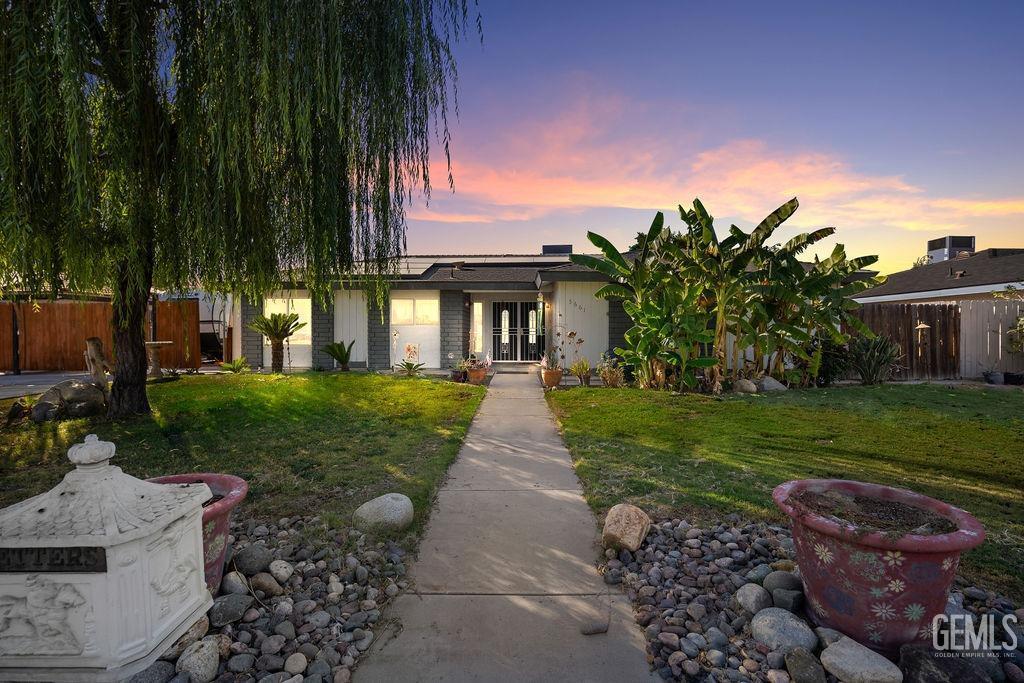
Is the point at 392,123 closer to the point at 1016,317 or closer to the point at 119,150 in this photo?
the point at 119,150

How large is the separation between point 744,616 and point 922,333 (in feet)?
47.7

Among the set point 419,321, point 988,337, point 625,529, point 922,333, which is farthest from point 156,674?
point 988,337

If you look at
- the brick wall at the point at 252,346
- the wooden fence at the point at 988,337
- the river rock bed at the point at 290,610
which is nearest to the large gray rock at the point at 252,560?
the river rock bed at the point at 290,610

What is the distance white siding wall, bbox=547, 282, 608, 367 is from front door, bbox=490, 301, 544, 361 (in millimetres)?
3398

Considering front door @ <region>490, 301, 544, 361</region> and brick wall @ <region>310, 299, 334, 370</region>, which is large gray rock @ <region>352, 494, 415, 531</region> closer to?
brick wall @ <region>310, 299, 334, 370</region>

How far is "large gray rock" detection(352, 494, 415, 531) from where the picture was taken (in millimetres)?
3500

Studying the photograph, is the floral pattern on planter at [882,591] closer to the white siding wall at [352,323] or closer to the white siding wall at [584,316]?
the white siding wall at [584,316]

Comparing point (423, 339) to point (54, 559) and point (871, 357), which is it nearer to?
point (871, 357)

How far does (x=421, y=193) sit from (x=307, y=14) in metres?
1.59

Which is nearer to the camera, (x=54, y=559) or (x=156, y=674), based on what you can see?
(x=54, y=559)

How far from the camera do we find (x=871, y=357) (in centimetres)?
1109

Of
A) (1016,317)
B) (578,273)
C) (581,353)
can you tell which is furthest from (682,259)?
(1016,317)

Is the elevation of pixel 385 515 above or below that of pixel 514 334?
below

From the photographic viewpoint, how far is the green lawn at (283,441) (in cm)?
447
